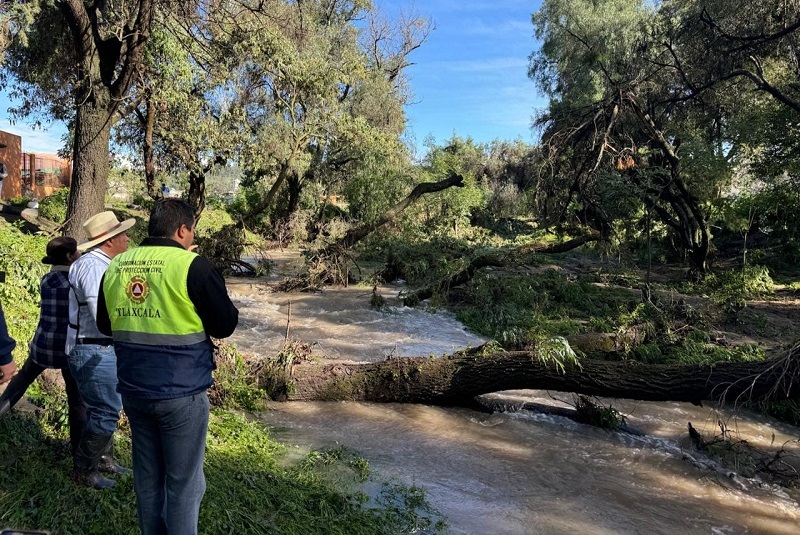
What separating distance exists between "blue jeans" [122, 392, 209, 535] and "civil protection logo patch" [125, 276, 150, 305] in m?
0.46

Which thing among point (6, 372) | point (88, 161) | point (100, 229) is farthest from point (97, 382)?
point (88, 161)

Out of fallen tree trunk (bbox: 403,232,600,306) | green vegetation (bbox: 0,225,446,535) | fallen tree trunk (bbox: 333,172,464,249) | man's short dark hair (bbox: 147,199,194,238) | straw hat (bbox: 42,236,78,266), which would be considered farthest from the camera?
fallen tree trunk (bbox: 333,172,464,249)

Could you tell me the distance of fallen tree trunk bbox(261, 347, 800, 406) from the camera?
6035 mm

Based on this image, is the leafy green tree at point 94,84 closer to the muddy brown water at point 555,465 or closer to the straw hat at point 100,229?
the muddy brown water at point 555,465

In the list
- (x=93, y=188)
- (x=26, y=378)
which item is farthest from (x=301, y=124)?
(x=26, y=378)

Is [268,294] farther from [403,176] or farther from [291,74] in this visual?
[403,176]

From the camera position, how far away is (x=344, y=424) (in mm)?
6145

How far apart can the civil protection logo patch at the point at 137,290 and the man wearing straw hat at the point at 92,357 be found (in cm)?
95

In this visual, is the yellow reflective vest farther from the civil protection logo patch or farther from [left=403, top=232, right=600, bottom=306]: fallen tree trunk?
[left=403, top=232, right=600, bottom=306]: fallen tree trunk

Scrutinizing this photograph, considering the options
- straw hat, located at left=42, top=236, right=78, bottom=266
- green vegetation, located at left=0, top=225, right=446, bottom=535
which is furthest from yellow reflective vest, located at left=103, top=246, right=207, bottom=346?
straw hat, located at left=42, top=236, right=78, bottom=266

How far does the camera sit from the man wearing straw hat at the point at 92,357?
130 inches

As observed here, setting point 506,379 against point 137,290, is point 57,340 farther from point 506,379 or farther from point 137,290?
point 506,379

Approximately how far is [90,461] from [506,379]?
178 inches

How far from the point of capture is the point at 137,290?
8.21 feet
